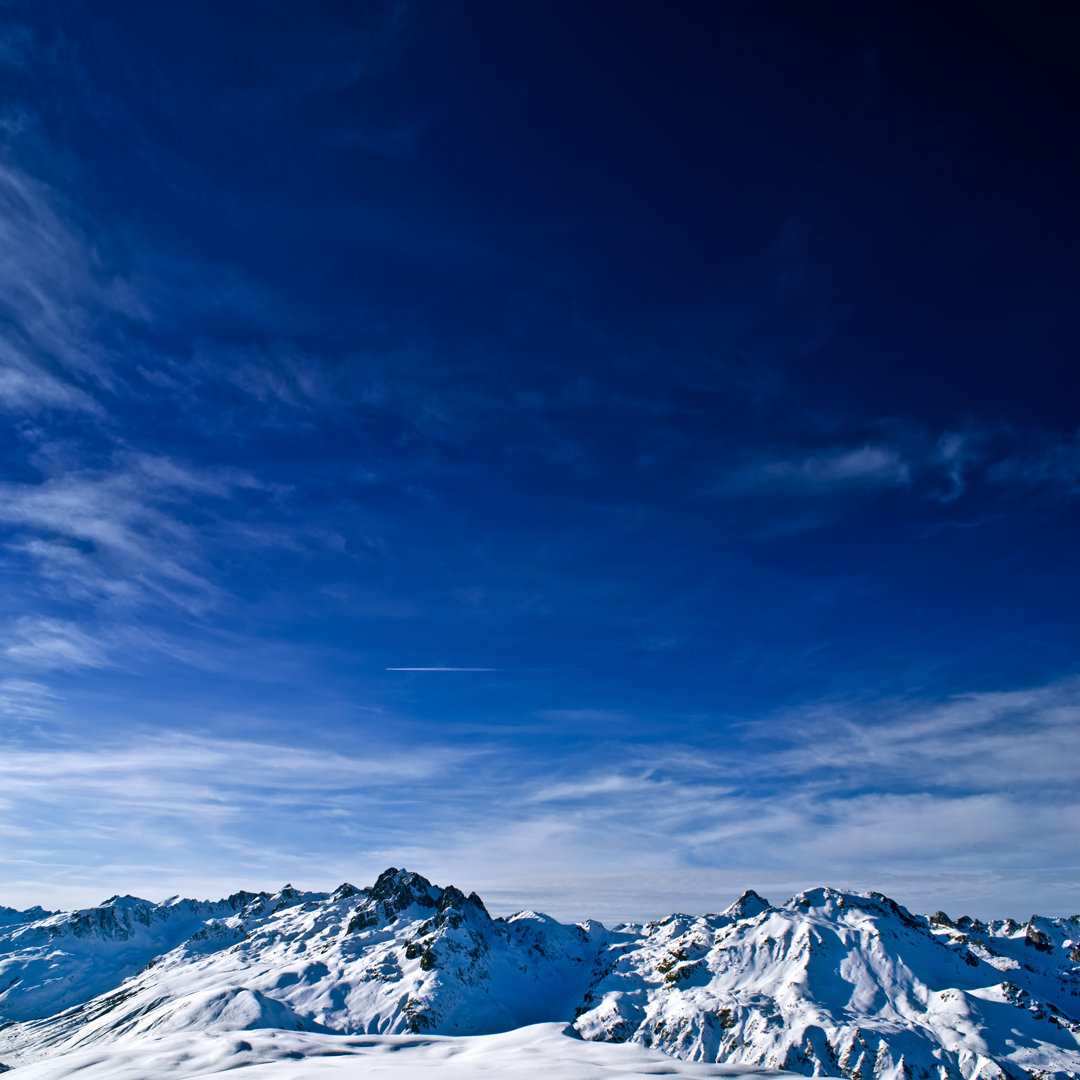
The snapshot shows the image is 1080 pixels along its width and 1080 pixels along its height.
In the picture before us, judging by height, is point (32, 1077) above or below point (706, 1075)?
below

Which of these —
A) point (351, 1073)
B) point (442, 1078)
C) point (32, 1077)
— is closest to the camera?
point (442, 1078)

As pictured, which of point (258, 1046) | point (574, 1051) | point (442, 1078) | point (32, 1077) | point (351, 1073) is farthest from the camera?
point (258, 1046)

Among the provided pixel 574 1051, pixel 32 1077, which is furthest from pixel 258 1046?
pixel 574 1051

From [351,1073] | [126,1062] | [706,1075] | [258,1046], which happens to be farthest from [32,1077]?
[706,1075]

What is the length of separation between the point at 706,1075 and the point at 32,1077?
164545 millimetres

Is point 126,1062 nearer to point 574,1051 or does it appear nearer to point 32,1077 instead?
point 32,1077

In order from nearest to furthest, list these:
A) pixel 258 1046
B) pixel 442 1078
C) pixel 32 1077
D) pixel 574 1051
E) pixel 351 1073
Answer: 1. pixel 442 1078
2. pixel 351 1073
3. pixel 574 1051
4. pixel 32 1077
5. pixel 258 1046

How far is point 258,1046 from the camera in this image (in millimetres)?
162250

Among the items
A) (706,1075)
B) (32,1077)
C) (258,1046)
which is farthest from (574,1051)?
(32,1077)

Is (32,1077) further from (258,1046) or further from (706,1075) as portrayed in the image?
(706,1075)

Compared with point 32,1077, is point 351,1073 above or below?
above

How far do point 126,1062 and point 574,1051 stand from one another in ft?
407

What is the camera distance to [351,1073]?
233ft

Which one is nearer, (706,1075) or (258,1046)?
(706,1075)
